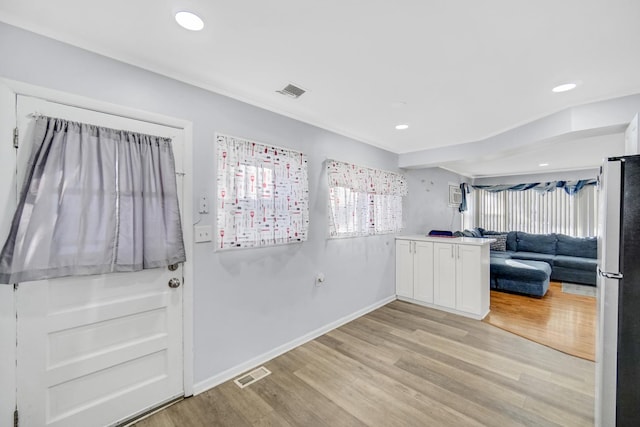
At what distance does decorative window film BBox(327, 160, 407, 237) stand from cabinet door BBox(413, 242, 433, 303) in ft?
1.57

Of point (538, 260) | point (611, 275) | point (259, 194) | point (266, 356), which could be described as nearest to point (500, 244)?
point (538, 260)

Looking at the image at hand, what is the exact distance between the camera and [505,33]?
4.98ft

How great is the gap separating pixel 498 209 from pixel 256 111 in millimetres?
7112

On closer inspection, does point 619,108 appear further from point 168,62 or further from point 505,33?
point 168,62

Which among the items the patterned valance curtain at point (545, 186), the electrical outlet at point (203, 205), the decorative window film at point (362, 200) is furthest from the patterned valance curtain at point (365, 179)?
the patterned valance curtain at point (545, 186)

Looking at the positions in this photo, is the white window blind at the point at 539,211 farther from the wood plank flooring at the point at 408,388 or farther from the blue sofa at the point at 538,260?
the wood plank flooring at the point at 408,388

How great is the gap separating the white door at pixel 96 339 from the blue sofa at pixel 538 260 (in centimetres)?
497

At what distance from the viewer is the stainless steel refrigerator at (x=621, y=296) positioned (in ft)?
4.46

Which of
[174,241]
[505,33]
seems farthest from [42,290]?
[505,33]

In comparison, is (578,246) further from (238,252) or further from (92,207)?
(92,207)

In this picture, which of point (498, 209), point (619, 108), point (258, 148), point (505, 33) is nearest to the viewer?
point (505, 33)

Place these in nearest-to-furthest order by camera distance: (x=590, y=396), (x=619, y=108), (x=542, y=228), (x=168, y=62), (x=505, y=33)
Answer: (x=505, y=33) < (x=168, y=62) < (x=590, y=396) < (x=619, y=108) < (x=542, y=228)

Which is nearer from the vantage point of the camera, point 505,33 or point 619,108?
point 505,33

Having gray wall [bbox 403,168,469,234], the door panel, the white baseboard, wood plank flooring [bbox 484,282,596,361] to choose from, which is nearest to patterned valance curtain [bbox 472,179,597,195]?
gray wall [bbox 403,168,469,234]
